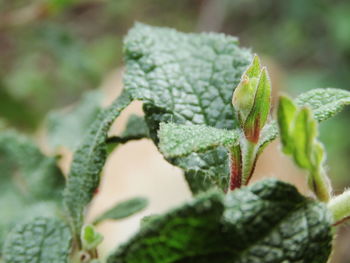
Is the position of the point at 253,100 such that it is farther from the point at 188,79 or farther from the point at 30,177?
the point at 30,177

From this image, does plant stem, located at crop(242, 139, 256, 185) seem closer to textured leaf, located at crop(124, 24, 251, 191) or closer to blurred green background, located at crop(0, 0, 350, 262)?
textured leaf, located at crop(124, 24, 251, 191)

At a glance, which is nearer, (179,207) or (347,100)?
(179,207)

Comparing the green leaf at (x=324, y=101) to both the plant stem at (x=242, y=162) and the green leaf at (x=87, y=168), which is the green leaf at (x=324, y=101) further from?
the green leaf at (x=87, y=168)

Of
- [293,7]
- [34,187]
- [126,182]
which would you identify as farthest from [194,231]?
[293,7]

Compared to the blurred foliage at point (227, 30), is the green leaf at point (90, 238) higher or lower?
lower

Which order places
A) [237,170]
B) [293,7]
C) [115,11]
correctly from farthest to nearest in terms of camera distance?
[115,11] → [293,7] → [237,170]

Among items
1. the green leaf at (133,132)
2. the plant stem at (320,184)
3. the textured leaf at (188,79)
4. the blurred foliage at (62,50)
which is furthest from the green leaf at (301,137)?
the blurred foliage at (62,50)

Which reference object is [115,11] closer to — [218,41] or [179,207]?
[218,41]

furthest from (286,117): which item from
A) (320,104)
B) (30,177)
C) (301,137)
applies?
(30,177)
